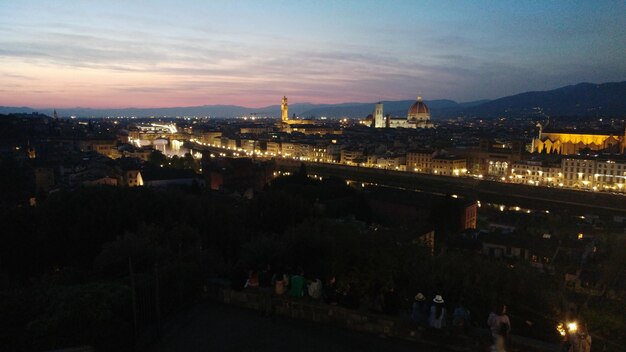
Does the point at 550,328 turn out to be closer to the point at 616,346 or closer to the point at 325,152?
→ the point at 616,346

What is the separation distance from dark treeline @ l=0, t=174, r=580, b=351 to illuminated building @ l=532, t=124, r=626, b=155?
151 ft

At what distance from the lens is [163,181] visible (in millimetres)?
26188

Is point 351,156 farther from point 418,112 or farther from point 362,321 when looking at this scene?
point 418,112

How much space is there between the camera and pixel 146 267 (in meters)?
6.29

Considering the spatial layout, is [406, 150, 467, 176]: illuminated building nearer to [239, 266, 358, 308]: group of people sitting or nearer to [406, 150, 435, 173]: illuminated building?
[406, 150, 435, 173]: illuminated building

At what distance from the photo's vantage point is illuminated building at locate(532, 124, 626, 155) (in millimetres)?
49875

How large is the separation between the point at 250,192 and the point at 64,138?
3795 centimetres

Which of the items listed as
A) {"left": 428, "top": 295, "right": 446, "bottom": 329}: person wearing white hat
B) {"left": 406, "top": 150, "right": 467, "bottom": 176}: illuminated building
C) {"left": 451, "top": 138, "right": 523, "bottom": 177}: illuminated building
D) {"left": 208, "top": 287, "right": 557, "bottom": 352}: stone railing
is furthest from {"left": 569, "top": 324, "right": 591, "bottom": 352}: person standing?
{"left": 406, "top": 150, "right": 467, "bottom": 176}: illuminated building

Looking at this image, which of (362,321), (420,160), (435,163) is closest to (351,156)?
(420,160)

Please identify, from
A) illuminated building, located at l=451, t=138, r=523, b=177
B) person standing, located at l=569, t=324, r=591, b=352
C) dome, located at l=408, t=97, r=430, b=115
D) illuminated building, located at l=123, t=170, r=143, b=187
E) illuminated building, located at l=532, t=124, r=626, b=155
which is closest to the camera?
person standing, located at l=569, t=324, r=591, b=352

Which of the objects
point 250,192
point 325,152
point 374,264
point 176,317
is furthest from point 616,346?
point 325,152

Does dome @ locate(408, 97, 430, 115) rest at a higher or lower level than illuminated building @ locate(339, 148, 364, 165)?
higher

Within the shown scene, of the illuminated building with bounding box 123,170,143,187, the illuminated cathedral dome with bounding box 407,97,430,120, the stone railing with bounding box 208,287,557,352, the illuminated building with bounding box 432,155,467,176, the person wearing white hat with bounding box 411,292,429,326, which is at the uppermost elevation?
the illuminated cathedral dome with bounding box 407,97,430,120

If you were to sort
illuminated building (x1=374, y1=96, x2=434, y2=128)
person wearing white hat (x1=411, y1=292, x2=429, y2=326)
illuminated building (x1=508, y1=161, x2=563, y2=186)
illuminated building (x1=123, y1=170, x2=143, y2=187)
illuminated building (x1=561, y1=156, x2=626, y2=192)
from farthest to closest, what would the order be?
illuminated building (x1=374, y1=96, x2=434, y2=128)
illuminated building (x1=508, y1=161, x2=563, y2=186)
illuminated building (x1=561, y1=156, x2=626, y2=192)
illuminated building (x1=123, y1=170, x2=143, y2=187)
person wearing white hat (x1=411, y1=292, x2=429, y2=326)
